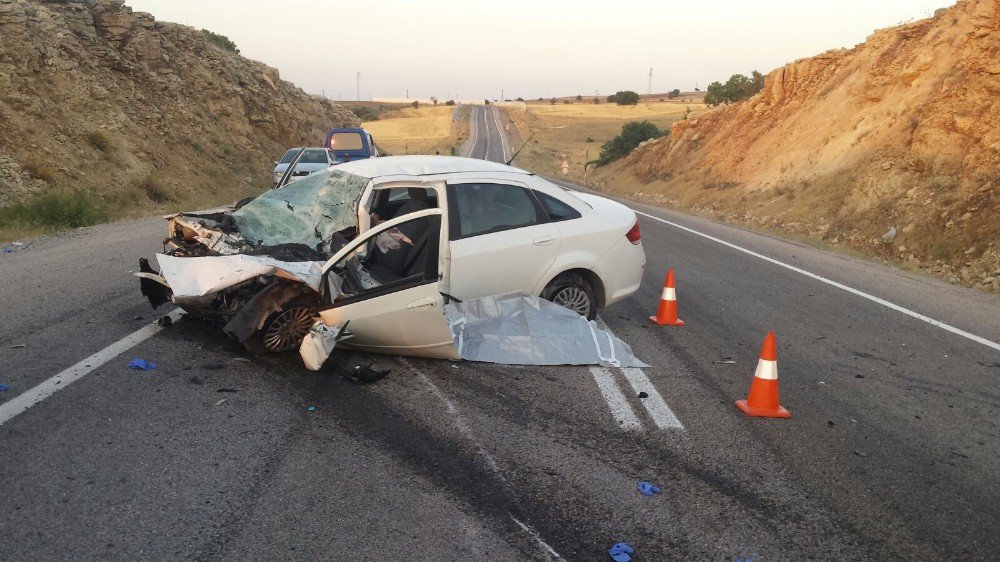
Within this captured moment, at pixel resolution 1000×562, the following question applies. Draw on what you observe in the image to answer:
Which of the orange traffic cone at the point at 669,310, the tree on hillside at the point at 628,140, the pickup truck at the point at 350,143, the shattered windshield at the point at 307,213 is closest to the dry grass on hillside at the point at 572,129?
the tree on hillside at the point at 628,140

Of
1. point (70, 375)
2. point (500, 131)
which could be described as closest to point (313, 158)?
point (70, 375)

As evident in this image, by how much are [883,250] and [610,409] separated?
40.8 ft

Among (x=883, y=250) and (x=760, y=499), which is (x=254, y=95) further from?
(x=760, y=499)

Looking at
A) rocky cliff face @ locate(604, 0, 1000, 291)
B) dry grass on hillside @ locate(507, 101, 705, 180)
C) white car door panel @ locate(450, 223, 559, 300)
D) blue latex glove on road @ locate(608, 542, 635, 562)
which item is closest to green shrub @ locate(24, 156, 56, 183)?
white car door panel @ locate(450, 223, 559, 300)

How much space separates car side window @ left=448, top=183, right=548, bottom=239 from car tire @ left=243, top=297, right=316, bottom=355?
1.34 m

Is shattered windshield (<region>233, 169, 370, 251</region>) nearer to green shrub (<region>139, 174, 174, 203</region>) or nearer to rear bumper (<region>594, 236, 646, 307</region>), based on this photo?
rear bumper (<region>594, 236, 646, 307</region>)

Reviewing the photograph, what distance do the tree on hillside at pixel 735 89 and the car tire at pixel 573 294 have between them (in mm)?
38807

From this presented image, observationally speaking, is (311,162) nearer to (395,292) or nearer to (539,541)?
(395,292)

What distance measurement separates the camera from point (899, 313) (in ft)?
30.6

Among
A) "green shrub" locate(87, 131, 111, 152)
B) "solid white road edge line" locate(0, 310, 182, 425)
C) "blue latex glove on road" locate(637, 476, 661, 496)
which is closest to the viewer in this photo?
"blue latex glove on road" locate(637, 476, 661, 496)

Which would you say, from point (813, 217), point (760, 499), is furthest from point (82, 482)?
point (813, 217)

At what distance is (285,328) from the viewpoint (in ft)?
20.4

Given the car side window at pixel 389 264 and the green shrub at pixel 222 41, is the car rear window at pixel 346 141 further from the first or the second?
the green shrub at pixel 222 41

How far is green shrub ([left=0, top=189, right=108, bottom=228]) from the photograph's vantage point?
51.9ft
